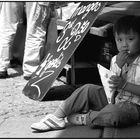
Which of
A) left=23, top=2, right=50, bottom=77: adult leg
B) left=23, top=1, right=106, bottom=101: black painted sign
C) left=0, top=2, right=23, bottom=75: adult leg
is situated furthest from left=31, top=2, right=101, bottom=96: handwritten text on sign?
left=0, top=2, right=23, bottom=75: adult leg

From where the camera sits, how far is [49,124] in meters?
2.97

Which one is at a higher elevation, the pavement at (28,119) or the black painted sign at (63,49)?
the black painted sign at (63,49)

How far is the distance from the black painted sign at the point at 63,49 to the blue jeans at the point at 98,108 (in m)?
0.48

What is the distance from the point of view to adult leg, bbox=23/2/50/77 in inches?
193

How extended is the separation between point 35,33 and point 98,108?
2.09 meters

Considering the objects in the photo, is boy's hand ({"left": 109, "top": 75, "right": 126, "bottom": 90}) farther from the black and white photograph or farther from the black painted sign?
the black painted sign

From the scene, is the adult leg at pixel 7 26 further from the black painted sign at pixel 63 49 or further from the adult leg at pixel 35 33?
the black painted sign at pixel 63 49

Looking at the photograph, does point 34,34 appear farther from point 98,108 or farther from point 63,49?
point 98,108

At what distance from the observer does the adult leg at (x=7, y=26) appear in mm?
5227

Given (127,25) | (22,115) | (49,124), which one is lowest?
(22,115)

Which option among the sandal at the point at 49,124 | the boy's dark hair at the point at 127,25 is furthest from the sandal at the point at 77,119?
the boy's dark hair at the point at 127,25

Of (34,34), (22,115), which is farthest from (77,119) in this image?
(34,34)

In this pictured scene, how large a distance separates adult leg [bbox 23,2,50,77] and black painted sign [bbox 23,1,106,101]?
103 centimetres

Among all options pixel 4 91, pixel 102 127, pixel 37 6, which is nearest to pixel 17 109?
pixel 4 91
